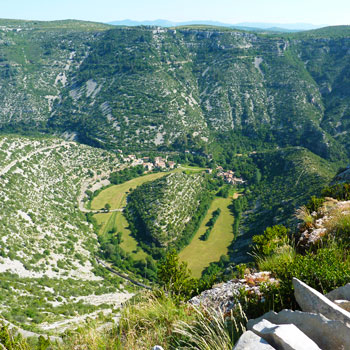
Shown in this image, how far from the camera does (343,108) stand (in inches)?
5330

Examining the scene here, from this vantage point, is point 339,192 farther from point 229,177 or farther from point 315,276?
point 229,177

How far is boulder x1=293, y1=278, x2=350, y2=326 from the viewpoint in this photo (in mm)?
4402

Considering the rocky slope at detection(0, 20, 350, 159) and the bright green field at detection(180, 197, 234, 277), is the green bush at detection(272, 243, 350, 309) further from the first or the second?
the rocky slope at detection(0, 20, 350, 159)

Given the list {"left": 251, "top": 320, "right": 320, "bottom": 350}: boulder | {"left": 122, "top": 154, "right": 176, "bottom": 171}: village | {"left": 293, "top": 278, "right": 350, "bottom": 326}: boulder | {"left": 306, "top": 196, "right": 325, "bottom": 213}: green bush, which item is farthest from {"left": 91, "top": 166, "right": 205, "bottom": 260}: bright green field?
{"left": 251, "top": 320, "right": 320, "bottom": 350}: boulder

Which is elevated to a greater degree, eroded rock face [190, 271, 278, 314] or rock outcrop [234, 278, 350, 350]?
rock outcrop [234, 278, 350, 350]

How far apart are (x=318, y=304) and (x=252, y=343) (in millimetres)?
1476

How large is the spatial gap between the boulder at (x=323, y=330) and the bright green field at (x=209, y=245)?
177 ft

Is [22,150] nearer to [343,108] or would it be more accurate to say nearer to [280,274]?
[280,274]

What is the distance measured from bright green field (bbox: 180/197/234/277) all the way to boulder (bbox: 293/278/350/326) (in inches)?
2105

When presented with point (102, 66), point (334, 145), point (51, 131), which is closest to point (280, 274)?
point (334, 145)

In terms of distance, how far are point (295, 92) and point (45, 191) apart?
128 meters

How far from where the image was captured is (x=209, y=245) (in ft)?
229

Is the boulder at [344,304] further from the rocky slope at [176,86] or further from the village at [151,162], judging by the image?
the rocky slope at [176,86]

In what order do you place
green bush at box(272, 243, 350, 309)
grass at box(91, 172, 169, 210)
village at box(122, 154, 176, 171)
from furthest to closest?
village at box(122, 154, 176, 171)
grass at box(91, 172, 169, 210)
green bush at box(272, 243, 350, 309)
